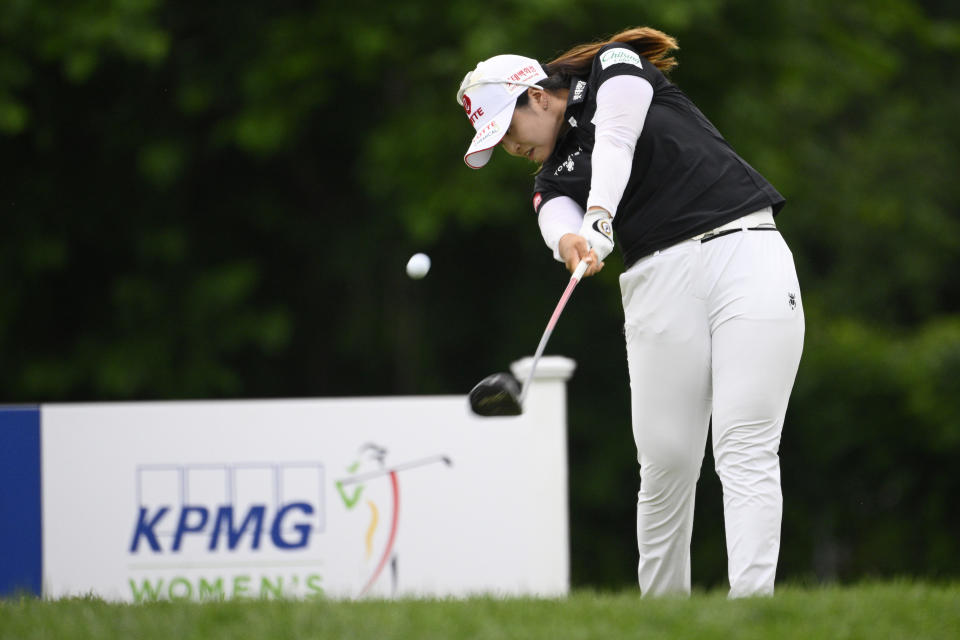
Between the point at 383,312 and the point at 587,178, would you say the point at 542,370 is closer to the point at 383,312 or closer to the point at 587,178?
the point at 587,178

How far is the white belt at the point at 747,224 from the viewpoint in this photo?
3949 millimetres

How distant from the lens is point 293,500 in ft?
23.9

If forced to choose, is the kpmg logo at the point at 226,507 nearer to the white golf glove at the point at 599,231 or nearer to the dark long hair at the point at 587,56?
the dark long hair at the point at 587,56

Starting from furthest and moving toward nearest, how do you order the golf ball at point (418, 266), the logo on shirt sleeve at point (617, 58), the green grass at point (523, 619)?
A: the golf ball at point (418, 266) → the logo on shirt sleeve at point (617, 58) → the green grass at point (523, 619)

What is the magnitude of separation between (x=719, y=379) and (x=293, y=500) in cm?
392

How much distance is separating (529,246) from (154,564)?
6782 mm

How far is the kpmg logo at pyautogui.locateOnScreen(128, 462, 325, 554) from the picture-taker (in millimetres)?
7207

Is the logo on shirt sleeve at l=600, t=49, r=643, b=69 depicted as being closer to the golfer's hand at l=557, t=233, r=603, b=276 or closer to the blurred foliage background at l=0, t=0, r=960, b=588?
the golfer's hand at l=557, t=233, r=603, b=276

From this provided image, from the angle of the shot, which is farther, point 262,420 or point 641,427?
point 262,420

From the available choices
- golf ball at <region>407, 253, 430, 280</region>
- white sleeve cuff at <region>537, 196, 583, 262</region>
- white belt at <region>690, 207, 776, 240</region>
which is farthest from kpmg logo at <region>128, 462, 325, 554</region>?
white belt at <region>690, 207, 776, 240</region>

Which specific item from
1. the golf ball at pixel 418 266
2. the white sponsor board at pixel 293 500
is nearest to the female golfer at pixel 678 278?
the golf ball at pixel 418 266

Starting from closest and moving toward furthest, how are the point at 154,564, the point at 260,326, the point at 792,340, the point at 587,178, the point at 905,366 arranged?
1. the point at 792,340
2. the point at 587,178
3. the point at 154,564
4. the point at 905,366
5. the point at 260,326

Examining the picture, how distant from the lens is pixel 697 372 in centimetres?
398

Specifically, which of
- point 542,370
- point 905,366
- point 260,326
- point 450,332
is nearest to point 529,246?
point 450,332
